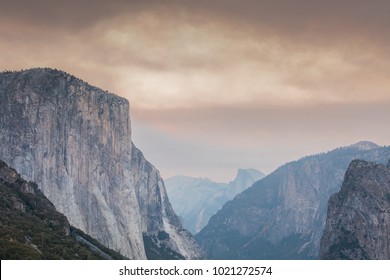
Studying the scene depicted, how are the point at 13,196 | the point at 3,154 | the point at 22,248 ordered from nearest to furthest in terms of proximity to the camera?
the point at 22,248 → the point at 13,196 → the point at 3,154

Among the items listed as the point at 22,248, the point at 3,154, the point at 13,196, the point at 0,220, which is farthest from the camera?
the point at 3,154
